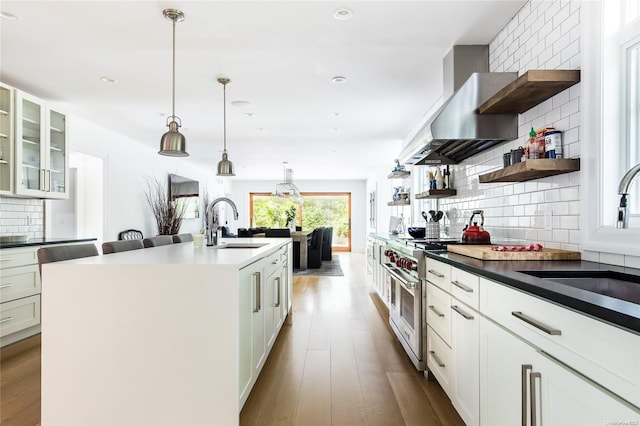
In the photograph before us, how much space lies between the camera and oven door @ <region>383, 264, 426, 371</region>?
2609mm

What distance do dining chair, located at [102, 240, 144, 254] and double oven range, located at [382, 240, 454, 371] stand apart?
2.21 meters

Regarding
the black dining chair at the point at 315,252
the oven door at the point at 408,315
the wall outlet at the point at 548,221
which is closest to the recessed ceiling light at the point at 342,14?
the wall outlet at the point at 548,221

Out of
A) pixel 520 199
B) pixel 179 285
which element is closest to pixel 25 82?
pixel 179 285

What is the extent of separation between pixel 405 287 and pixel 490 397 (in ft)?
4.42

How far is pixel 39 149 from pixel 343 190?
9716 millimetres

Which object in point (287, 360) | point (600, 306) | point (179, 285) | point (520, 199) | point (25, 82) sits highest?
point (25, 82)

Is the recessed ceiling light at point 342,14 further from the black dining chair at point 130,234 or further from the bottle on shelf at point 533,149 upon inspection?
the black dining chair at point 130,234

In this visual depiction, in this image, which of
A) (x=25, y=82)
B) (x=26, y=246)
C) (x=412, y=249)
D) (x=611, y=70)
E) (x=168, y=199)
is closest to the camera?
(x=611, y=70)

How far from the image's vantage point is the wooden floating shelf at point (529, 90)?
6.12ft

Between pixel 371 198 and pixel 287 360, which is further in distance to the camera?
pixel 371 198

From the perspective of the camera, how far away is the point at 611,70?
5.64ft

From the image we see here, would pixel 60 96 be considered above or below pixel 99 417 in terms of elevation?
above

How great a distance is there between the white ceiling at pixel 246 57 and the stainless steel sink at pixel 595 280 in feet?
5.91

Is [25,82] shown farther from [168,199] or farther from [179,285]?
[168,199]
